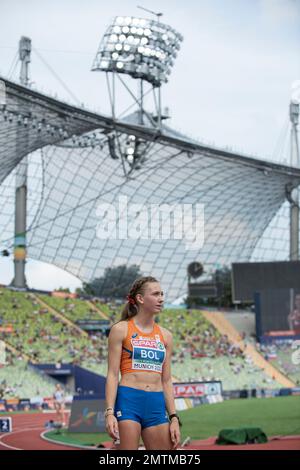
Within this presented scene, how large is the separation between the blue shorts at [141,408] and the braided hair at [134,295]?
41 cm

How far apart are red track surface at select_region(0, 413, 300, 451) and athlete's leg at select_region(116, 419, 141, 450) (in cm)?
783

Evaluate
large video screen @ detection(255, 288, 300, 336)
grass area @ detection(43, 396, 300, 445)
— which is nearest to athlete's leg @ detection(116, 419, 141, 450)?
Result: grass area @ detection(43, 396, 300, 445)

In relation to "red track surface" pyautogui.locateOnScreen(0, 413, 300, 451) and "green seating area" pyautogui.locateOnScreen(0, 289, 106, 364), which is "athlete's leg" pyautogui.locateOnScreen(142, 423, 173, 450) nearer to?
"red track surface" pyautogui.locateOnScreen(0, 413, 300, 451)

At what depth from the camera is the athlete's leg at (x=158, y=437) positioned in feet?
16.7

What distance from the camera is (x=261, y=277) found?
1834 inches

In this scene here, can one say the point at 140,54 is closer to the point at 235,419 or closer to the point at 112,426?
the point at 235,419

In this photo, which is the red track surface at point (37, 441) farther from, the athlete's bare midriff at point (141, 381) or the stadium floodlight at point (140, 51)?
the stadium floodlight at point (140, 51)

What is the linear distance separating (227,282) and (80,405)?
118 feet

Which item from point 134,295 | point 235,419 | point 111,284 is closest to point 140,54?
point 235,419

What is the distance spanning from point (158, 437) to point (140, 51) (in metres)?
33.4

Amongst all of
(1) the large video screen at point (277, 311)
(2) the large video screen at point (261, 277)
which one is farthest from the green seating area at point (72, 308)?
(1) the large video screen at point (277, 311)

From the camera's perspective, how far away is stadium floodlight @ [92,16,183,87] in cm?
3559

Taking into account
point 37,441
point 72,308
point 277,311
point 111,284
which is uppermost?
point 111,284
